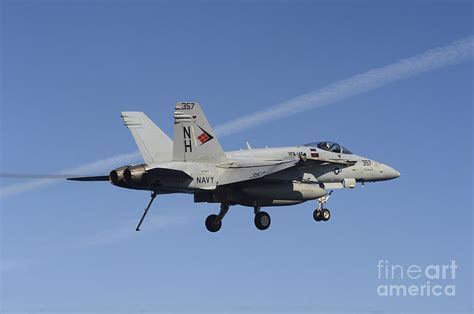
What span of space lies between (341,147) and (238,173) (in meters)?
6.59

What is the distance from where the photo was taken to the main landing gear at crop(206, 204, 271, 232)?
42.9m

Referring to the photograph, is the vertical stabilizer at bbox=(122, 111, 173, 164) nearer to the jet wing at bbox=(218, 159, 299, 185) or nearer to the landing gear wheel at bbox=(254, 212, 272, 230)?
the jet wing at bbox=(218, 159, 299, 185)

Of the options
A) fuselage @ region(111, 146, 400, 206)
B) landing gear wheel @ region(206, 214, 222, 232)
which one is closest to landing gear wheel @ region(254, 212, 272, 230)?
fuselage @ region(111, 146, 400, 206)

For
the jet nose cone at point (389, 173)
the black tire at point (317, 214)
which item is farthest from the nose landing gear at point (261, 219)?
the jet nose cone at point (389, 173)

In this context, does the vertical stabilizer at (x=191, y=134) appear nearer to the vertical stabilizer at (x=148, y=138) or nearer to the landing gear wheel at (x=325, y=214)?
the vertical stabilizer at (x=148, y=138)

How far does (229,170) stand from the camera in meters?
40.8

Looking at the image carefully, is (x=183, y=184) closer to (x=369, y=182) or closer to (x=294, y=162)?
(x=294, y=162)

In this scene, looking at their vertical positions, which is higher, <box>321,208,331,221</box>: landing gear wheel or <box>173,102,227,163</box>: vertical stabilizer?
<box>173,102,227,163</box>: vertical stabilizer

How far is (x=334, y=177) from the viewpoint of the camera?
44531 mm

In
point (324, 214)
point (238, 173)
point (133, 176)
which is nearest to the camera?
point (133, 176)

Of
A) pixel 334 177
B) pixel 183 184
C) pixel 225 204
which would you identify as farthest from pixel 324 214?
pixel 183 184

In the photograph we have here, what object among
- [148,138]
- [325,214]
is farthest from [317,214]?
[148,138]

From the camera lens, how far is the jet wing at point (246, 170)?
40.6 metres

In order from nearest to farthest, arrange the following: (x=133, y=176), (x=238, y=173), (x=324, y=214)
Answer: (x=133, y=176) → (x=238, y=173) → (x=324, y=214)
